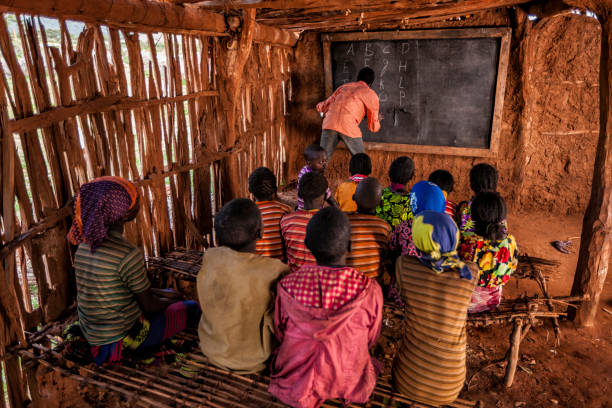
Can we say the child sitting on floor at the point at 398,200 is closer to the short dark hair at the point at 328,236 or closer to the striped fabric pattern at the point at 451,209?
→ the striped fabric pattern at the point at 451,209

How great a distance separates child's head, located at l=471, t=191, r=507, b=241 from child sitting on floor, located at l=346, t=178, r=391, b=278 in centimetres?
54

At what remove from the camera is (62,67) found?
2.48 meters

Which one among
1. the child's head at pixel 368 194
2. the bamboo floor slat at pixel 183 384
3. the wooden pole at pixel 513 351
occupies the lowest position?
the wooden pole at pixel 513 351

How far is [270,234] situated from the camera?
9.30 ft

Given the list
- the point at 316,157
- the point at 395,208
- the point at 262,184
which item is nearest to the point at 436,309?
the point at 395,208

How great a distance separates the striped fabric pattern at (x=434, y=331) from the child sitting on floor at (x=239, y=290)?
2.12 ft

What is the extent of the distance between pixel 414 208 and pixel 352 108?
2132 millimetres

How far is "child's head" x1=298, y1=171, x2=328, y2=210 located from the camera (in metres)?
2.57

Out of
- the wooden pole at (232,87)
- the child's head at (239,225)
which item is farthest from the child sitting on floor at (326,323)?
the wooden pole at (232,87)

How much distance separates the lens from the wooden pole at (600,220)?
290 cm

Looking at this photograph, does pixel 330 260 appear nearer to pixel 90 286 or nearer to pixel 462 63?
pixel 90 286

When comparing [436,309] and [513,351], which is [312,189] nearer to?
[436,309]

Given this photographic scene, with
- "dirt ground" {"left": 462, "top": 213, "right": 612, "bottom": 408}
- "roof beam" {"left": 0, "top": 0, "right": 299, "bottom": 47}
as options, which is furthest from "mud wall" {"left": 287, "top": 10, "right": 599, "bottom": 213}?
"roof beam" {"left": 0, "top": 0, "right": 299, "bottom": 47}

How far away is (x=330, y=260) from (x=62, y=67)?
203 centimetres
